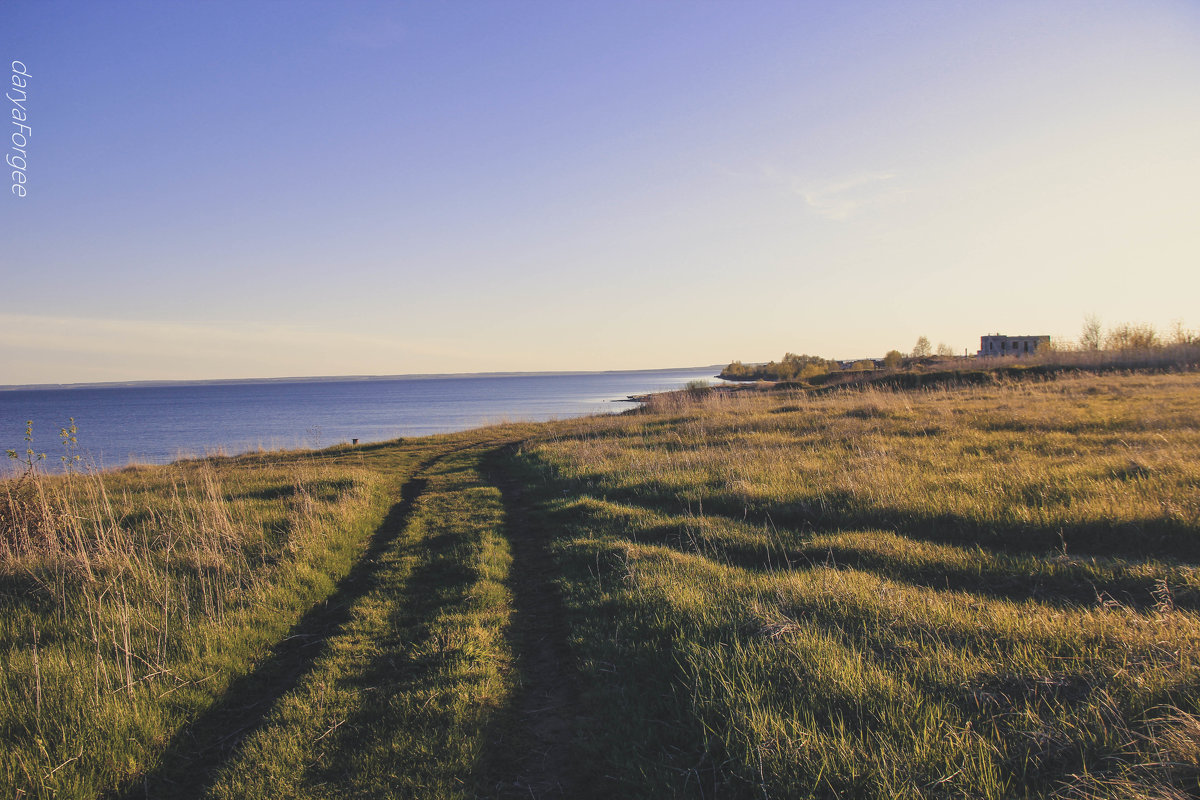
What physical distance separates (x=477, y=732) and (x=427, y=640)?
186cm

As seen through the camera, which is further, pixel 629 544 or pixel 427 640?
pixel 629 544

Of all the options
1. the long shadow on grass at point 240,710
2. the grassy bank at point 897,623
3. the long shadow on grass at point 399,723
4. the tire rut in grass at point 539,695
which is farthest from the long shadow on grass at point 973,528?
the long shadow on grass at point 240,710

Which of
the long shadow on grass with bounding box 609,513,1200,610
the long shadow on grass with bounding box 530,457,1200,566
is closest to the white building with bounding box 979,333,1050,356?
the long shadow on grass with bounding box 530,457,1200,566

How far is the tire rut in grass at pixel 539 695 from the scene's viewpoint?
3.98 m

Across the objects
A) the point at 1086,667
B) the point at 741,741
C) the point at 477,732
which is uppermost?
the point at 1086,667

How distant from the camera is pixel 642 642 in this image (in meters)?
5.46

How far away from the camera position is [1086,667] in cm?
404

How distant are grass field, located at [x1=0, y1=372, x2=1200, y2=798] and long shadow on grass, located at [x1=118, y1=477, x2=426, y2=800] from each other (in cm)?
3

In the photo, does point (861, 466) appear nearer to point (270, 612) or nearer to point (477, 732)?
point (477, 732)

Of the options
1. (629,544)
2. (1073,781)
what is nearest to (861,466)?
(629,544)

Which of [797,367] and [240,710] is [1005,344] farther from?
[240,710]

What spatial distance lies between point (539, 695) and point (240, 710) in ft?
8.76

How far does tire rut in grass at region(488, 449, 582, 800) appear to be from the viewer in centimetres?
398

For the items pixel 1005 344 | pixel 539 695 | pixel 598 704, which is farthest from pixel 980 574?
pixel 1005 344
